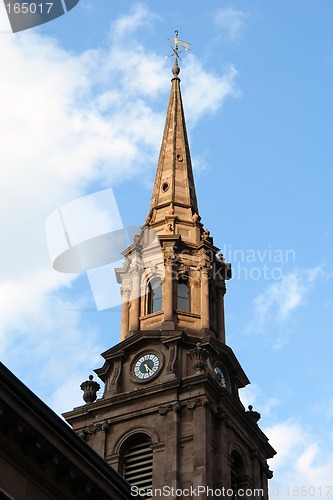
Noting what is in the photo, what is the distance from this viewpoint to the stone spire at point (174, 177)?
71.5 metres

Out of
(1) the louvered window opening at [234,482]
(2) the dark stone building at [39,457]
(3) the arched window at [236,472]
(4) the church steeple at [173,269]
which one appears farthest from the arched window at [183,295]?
(2) the dark stone building at [39,457]

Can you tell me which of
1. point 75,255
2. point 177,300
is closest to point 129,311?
point 177,300

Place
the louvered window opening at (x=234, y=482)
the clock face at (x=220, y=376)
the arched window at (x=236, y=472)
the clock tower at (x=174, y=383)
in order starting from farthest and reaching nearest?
the clock face at (x=220, y=376) < the arched window at (x=236, y=472) < the louvered window opening at (x=234, y=482) < the clock tower at (x=174, y=383)

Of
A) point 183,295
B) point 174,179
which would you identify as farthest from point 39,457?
point 174,179

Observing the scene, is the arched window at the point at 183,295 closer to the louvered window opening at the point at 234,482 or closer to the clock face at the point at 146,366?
the clock face at the point at 146,366

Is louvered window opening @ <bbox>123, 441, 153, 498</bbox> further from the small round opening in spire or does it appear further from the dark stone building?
the small round opening in spire

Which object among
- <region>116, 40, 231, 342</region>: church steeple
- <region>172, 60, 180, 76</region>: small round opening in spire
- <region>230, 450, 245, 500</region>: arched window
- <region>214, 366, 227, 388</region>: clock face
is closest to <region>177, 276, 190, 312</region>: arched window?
<region>116, 40, 231, 342</region>: church steeple

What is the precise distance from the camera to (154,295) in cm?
6644

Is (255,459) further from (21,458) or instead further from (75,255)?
(21,458)

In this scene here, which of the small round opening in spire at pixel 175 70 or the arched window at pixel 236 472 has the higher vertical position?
the small round opening in spire at pixel 175 70

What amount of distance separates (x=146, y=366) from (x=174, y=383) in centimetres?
346

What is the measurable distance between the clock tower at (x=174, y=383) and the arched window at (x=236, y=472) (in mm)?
63

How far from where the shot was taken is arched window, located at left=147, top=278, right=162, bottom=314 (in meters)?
65.6

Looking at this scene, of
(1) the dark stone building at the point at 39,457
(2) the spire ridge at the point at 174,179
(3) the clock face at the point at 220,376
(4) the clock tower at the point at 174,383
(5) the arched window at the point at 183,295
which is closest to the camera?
(1) the dark stone building at the point at 39,457
